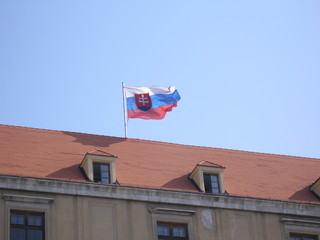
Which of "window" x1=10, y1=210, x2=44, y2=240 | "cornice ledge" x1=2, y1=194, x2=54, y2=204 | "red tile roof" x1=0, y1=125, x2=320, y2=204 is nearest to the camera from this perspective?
"window" x1=10, y1=210, x2=44, y2=240

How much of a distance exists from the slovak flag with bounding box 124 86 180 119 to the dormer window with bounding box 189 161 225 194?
629 cm

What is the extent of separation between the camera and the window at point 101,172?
39691 millimetres

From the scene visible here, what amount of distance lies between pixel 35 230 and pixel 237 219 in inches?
370

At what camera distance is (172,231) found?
39.2m

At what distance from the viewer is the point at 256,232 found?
1594 inches

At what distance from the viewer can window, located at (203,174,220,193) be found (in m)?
41.3

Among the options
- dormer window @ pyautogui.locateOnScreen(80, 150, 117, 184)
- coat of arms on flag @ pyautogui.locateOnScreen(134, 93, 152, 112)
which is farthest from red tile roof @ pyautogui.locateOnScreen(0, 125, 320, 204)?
coat of arms on flag @ pyautogui.locateOnScreen(134, 93, 152, 112)

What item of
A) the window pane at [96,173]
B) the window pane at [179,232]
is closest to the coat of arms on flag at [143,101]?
the window pane at [96,173]

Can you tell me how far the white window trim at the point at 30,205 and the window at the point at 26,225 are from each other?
0.17m

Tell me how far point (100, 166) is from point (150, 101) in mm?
8333

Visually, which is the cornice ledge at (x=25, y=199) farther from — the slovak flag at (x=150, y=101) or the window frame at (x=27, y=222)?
the slovak flag at (x=150, y=101)

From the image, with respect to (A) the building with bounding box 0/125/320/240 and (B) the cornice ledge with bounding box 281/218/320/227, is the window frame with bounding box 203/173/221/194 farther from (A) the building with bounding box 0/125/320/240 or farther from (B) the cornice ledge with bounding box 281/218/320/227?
(B) the cornice ledge with bounding box 281/218/320/227

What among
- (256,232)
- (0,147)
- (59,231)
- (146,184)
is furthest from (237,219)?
(0,147)

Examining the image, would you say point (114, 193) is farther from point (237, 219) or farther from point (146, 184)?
point (237, 219)
